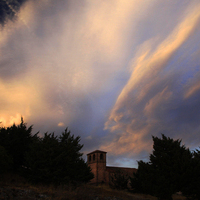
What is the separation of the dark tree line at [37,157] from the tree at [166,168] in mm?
10469

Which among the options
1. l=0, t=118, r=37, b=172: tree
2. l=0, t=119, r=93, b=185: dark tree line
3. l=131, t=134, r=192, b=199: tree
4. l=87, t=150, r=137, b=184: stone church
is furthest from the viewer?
l=87, t=150, r=137, b=184: stone church

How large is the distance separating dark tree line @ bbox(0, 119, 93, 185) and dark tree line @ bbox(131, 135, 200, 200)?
35.0ft

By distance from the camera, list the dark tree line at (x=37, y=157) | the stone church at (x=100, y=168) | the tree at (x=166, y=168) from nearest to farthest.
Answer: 1. the dark tree line at (x=37, y=157)
2. the tree at (x=166, y=168)
3. the stone church at (x=100, y=168)

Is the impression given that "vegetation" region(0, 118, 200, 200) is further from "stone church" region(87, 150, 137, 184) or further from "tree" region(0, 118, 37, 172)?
"stone church" region(87, 150, 137, 184)

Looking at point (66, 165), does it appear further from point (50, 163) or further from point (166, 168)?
point (166, 168)

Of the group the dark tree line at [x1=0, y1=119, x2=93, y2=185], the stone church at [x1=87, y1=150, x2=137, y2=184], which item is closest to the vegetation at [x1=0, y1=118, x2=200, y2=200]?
the dark tree line at [x1=0, y1=119, x2=93, y2=185]

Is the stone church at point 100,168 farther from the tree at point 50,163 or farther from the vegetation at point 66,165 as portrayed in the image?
the tree at point 50,163

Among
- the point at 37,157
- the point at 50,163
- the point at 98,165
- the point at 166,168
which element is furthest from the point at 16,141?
the point at 98,165

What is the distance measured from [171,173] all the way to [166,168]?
0.99 meters

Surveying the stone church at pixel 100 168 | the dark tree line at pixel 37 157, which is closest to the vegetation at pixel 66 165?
the dark tree line at pixel 37 157

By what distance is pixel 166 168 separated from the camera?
21.8m

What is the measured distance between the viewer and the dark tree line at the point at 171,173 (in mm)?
20250

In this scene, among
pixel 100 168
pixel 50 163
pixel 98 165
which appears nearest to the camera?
pixel 50 163

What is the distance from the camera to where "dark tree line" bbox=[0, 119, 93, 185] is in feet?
63.7
